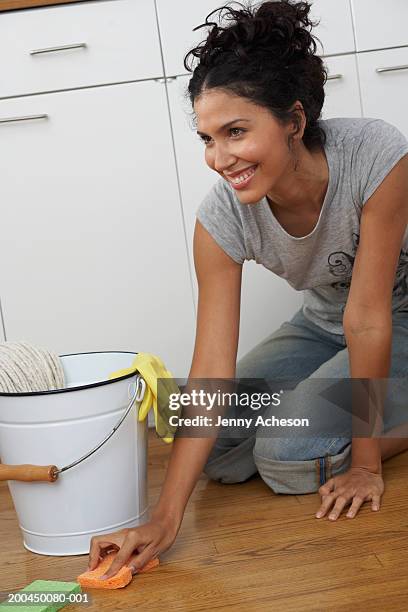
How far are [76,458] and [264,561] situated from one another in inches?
11.9

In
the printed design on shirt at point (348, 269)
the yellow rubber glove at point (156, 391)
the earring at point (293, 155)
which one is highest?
the earring at point (293, 155)

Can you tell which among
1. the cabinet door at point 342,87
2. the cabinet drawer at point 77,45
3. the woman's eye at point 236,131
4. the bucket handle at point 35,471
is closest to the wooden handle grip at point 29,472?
the bucket handle at point 35,471

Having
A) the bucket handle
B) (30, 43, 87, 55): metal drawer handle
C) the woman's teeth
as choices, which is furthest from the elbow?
(30, 43, 87, 55): metal drawer handle

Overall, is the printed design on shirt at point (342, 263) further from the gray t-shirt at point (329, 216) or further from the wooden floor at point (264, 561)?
the wooden floor at point (264, 561)

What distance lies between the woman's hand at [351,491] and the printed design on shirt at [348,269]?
1.09 ft

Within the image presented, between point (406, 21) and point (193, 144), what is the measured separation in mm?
521

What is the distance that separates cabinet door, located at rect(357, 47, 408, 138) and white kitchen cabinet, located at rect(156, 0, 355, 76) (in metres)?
0.06

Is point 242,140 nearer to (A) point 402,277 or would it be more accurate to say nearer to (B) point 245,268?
(A) point 402,277

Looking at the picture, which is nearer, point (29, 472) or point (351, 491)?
point (29, 472)

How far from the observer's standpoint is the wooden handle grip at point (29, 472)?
48.8 inches

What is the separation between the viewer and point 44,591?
3.74 feet

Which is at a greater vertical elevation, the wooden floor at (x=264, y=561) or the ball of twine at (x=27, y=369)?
the ball of twine at (x=27, y=369)

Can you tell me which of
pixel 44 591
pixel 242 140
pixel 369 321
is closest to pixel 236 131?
pixel 242 140

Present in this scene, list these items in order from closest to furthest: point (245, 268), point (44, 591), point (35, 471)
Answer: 1. point (44, 591)
2. point (35, 471)
3. point (245, 268)
